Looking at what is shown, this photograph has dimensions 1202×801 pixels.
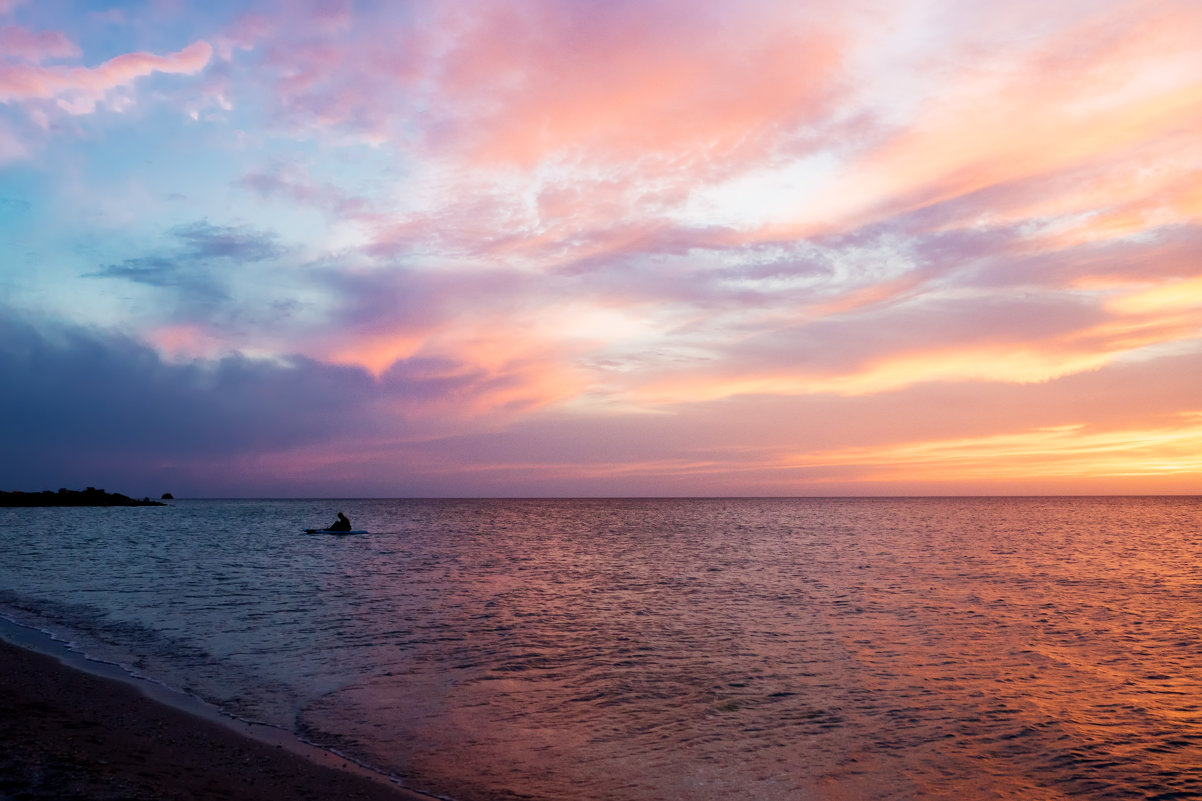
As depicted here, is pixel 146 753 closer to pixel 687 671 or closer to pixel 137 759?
pixel 137 759

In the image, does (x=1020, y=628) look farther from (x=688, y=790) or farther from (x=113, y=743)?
(x=113, y=743)

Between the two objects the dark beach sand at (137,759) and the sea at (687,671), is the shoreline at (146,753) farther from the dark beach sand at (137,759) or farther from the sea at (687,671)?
the sea at (687,671)

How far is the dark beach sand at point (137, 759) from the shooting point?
34.4ft

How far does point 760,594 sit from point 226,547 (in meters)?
58.7

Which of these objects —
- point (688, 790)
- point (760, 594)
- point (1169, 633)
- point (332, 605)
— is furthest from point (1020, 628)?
point (332, 605)

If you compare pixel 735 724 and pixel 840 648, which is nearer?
pixel 735 724

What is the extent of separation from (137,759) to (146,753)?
1.29 ft

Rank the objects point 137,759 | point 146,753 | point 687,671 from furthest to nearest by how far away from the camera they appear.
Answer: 1. point 687,671
2. point 146,753
3. point 137,759

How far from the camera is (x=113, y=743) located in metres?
12.6

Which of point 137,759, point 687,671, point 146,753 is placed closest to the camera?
point 137,759

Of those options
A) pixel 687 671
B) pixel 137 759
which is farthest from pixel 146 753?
pixel 687 671

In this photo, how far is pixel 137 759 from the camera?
11.9m

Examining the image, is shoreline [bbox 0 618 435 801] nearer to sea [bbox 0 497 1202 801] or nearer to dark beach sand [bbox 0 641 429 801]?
dark beach sand [bbox 0 641 429 801]

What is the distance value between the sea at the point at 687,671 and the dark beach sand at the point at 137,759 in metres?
1.20
